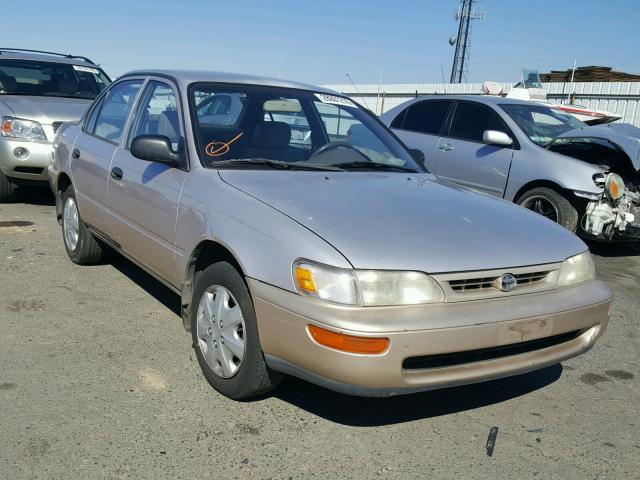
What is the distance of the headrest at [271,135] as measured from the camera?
12.5 ft

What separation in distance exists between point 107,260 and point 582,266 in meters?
3.83

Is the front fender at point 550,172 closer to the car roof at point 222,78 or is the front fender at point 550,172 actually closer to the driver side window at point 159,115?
the car roof at point 222,78

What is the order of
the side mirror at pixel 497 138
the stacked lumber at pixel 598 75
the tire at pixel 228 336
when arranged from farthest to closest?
the stacked lumber at pixel 598 75 → the side mirror at pixel 497 138 → the tire at pixel 228 336

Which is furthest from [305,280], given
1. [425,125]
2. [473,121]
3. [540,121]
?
[425,125]

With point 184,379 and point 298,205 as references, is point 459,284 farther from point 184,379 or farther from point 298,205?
point 184,379

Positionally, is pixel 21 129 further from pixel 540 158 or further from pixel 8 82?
pixel 540 158

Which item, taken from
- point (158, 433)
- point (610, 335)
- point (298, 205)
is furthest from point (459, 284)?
point (610, 335)

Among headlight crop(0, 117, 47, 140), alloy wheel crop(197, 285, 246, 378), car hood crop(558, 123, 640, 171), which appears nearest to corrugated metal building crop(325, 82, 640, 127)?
car hood crop(558, 123, 640, 171)

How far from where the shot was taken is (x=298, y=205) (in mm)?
2979

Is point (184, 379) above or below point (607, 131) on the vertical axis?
below

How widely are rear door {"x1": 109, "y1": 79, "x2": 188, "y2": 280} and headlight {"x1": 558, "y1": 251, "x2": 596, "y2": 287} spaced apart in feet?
6.59

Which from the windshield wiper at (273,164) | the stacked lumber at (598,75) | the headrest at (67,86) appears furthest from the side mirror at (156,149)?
the stacked lumber at (598,75)

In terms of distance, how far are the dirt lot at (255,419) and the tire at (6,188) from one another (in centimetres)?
375

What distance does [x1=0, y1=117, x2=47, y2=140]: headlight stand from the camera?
23.4ft
